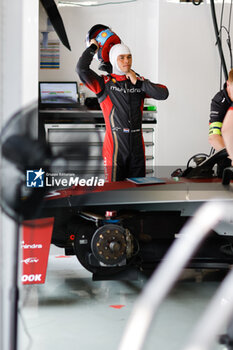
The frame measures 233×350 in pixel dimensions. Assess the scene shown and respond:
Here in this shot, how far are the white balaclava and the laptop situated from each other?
2.08 m

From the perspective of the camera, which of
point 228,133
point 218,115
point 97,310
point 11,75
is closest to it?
point 11,75

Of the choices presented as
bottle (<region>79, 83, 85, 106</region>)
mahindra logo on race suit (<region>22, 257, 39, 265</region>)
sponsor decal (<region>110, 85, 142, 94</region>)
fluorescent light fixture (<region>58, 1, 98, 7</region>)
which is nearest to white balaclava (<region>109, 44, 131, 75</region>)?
sponsor decal (<region>110, 85, 142, 94</region>)

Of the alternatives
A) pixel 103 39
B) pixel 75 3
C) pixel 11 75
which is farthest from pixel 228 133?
pixel 75 3

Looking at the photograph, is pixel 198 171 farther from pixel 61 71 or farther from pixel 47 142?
pixel 61 71

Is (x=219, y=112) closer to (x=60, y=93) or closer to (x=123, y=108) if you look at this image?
(x=123, y=108)

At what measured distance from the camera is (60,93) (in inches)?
211

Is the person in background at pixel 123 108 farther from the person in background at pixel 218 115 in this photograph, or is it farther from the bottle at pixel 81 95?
the bottle at pixel 81 95

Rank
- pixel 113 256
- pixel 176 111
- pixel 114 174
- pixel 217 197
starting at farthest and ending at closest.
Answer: pixel 176 111 → pixel 114 174 → pixel 113 256 → pixel 217 197

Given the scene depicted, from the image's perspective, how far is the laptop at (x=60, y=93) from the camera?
5.26 metres

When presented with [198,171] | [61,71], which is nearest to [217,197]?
[198,171]

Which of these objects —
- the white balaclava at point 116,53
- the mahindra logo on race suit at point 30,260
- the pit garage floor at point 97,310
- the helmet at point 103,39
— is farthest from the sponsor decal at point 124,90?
the mahindra logo on race suit at point 30,260

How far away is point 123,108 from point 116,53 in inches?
13.9

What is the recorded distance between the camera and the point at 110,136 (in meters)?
3.24

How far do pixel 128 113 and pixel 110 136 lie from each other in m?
0.19
